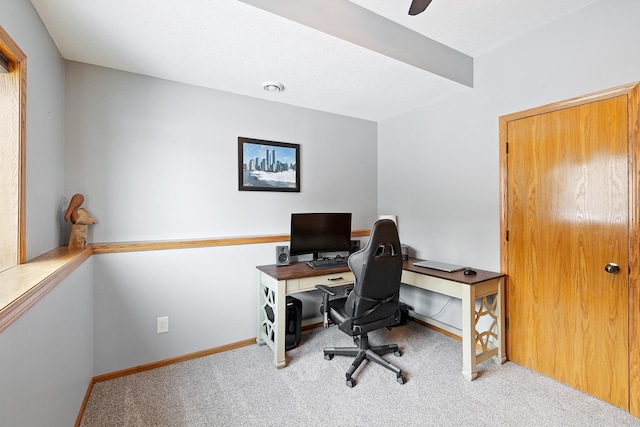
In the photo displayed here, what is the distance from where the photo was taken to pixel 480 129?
8.59 ft

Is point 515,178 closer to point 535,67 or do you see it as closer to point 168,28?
point 535,67

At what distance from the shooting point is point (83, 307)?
6.18 feet

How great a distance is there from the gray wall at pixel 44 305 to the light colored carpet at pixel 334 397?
1.23 feet

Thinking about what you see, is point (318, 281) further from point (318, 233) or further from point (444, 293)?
point (444, 293)

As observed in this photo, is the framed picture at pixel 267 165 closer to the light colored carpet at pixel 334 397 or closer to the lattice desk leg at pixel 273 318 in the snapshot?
the lattice desk leg at pixel 273 318

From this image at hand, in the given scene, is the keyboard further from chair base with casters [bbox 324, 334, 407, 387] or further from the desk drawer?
chair base with casters [bbox 324, 334, 407, 387]

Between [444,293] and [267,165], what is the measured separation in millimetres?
2020

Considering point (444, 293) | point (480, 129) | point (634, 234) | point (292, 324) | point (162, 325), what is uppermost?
point (480, 129)

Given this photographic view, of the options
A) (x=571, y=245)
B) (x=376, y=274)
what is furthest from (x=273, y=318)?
(x=571, y=245)

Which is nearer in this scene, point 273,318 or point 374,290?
point 374,290

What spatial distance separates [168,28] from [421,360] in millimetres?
3021

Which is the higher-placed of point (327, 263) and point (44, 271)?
point (44, 271)

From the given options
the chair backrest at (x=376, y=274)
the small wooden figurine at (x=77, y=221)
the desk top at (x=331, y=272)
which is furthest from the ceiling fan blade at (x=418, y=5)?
the small wooden figurine at (x=77, y=221)

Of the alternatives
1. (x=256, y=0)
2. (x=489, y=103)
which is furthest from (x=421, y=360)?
(x=256, y=0)
